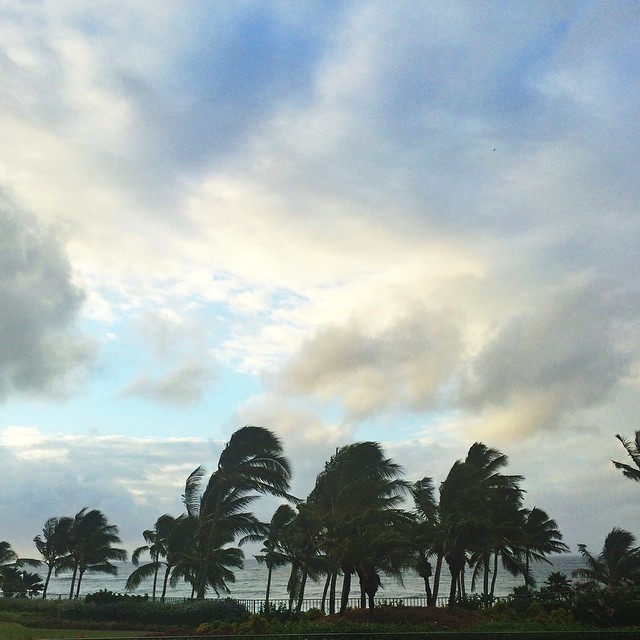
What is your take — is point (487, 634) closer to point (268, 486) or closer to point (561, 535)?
point (268, 486)

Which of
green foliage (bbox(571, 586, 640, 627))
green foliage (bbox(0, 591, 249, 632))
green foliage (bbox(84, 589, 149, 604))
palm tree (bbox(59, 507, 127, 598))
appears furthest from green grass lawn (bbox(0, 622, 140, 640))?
palm tree (bbox(59, 507, 127, 598))

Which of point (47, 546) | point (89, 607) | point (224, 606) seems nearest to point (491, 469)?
point (224, 606)

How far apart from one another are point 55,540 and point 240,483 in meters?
28.0

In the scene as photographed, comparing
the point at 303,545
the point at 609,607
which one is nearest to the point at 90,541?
the point at 303,545

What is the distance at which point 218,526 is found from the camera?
39562mm

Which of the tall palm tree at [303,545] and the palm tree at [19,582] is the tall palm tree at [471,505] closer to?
the tall palm tree at [303,545]

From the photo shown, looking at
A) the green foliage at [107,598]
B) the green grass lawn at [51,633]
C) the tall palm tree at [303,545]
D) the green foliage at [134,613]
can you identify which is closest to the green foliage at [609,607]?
the tall palm tree at [303,545]

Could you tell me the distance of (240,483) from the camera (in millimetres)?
39250

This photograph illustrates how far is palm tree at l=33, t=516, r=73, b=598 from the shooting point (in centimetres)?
5850

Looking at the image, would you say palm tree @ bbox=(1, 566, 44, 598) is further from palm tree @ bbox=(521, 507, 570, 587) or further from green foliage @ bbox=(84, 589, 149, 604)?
palm tree @ bbox=(521, 507, 570, 587)

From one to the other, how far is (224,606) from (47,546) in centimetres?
3262

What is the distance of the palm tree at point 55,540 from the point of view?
58500 millimetres

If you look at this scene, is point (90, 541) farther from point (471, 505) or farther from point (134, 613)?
point (471, 505)

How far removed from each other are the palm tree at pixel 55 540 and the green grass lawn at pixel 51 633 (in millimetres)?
26693
